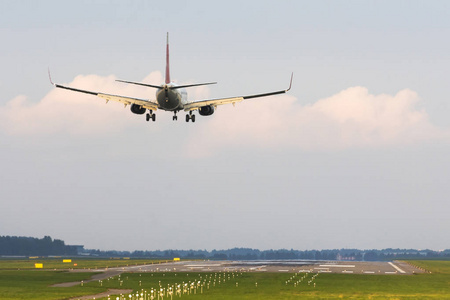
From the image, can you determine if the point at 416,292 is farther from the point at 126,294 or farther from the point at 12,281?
the point at 12,281

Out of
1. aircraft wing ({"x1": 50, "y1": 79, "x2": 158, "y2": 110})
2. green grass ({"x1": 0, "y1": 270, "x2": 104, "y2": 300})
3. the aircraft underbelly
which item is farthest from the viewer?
green grass ({"x1": 0, "y1": 270, "x2": 104, "y2": 300})

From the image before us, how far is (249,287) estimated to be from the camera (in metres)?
116

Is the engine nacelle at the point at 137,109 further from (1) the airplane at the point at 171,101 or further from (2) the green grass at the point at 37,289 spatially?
(2) the green grass at the point at 37,289

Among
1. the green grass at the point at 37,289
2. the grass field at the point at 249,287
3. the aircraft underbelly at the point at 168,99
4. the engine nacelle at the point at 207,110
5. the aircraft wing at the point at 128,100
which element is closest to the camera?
the aircraft underbelly at the point at 168,99

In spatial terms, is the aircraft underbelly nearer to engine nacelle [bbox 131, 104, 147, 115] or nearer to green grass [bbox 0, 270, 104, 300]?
engine nacelle [bbox 131, 104, 147, 115]

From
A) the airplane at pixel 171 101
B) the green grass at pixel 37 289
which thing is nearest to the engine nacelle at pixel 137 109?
the airplane at pixel 171 101

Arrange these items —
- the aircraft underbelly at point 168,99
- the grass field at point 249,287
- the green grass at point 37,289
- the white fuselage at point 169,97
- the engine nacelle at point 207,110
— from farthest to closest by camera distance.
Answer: the green grass at point 37,289
the grass field at point 249,287
the engine nacelle at point 207,110
the aircraft underbelly at point 168,99
the white fuselage at point 169,97

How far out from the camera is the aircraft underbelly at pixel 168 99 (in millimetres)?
83875

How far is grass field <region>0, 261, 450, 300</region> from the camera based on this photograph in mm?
100875

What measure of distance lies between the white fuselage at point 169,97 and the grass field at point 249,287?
2745 centimetres

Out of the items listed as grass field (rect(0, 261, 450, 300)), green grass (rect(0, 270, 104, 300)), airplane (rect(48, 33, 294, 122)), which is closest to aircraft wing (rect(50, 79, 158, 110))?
airplane (rect(48, 33, 294, 122))

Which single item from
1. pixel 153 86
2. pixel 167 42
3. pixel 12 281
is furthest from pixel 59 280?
pixel 153 86

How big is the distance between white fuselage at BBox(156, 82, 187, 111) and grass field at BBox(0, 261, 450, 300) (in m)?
27.5

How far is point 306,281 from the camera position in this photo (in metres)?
130
